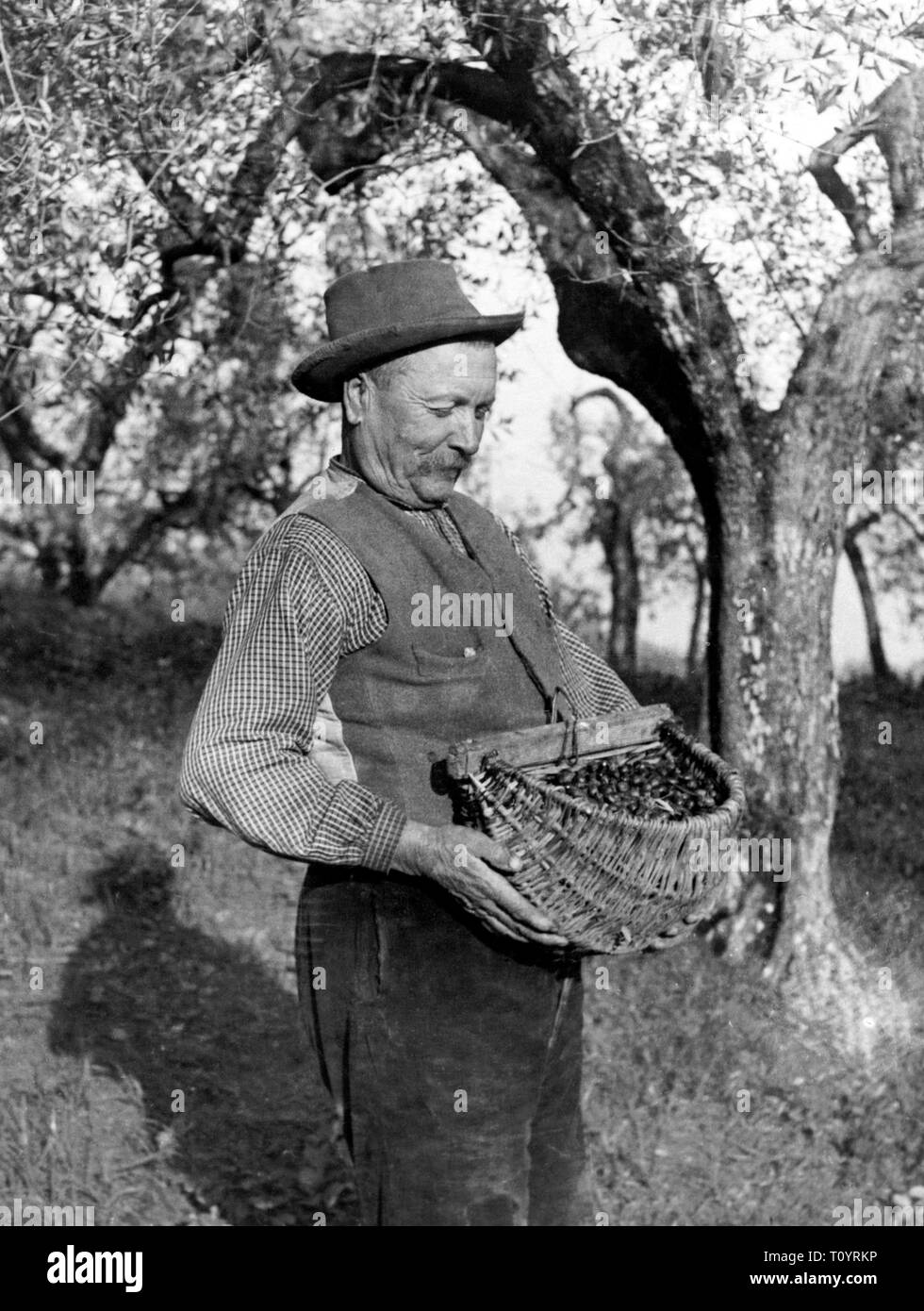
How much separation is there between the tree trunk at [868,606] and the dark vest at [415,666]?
8.04 m

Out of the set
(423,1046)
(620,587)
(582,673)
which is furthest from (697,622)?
(423,1046)

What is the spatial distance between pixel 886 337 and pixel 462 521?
3409 mm

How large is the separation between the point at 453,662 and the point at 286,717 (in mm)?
397

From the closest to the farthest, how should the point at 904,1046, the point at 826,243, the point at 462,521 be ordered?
the point at 462,521 → the point at 904,1046 → the point at 826,243

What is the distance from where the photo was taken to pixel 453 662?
297 cm

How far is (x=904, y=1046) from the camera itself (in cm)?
575

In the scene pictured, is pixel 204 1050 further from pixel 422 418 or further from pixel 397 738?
pixel 422 418

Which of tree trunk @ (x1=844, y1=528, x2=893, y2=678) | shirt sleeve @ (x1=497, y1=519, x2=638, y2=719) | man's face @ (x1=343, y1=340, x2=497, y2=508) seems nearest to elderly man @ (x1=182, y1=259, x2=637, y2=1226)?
man's face @ (x1=343, y1=340, x2=497, y2=508)

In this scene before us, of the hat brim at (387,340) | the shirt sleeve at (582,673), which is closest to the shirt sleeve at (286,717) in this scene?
the hat brim at (387,340)

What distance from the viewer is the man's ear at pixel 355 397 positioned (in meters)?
3.03

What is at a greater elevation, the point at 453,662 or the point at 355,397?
the point at 355,397
